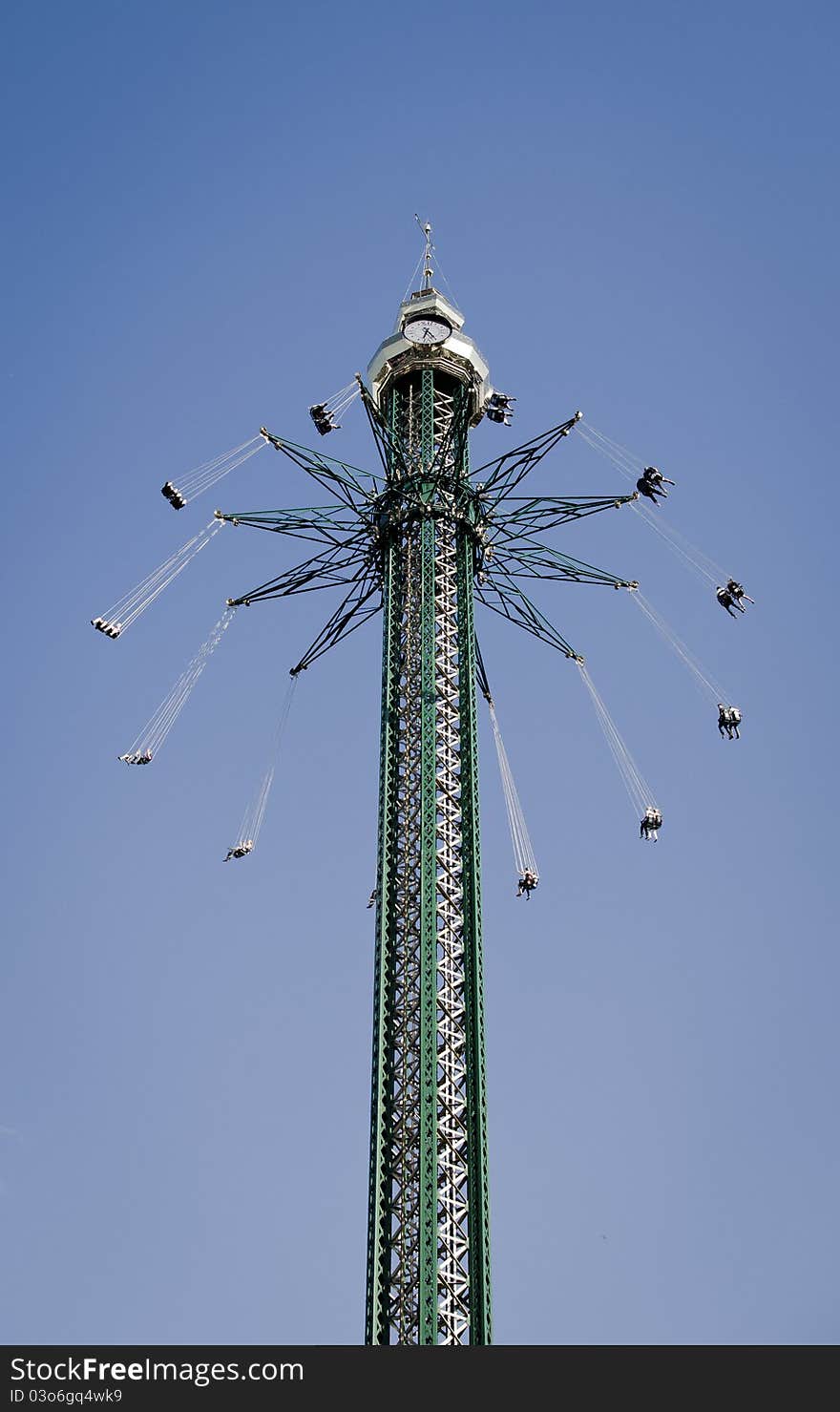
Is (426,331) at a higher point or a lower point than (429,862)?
higher

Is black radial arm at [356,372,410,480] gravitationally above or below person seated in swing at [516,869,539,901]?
above

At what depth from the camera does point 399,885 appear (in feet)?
158

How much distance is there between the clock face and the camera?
58250 mm

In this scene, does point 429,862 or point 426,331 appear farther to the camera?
point 426,331

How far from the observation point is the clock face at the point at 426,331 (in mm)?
58250

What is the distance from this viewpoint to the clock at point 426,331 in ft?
191

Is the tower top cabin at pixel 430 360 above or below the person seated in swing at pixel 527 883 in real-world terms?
above

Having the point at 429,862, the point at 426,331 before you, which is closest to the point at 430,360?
the point at 426,331

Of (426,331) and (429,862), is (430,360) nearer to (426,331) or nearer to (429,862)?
(426,331)

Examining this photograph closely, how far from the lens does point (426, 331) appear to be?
58.5 meters

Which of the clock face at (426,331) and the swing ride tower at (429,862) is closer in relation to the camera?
the swing ride tower at (429,862)
